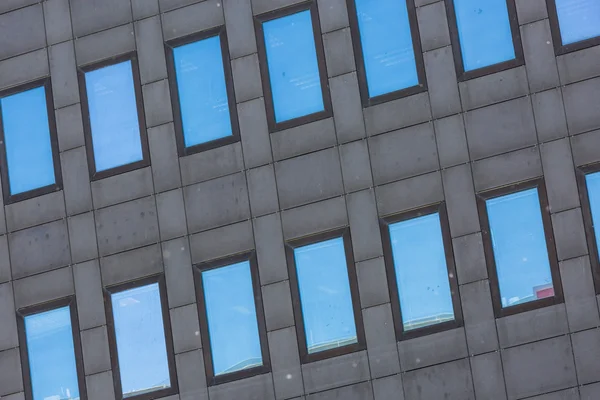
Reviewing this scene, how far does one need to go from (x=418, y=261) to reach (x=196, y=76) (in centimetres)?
Result: 640

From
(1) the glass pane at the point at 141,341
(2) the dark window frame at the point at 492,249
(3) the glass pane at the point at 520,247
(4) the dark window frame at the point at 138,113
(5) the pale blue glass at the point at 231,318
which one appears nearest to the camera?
(2) the dark window frame at the point at 492,249

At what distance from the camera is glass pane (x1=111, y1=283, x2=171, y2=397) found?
78.0ft

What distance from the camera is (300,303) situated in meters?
23.1

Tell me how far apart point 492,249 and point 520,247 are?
55 centimetres

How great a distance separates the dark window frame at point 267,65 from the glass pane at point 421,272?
2916 mm

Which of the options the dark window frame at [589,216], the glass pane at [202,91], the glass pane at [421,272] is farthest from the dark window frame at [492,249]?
the glass pane at [202,91]

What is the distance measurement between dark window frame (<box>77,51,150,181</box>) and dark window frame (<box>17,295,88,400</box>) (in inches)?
111

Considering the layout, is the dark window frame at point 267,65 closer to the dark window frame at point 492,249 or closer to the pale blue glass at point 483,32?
the pale blue glass at point 483,32

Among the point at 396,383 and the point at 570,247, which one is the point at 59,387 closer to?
the point at 396,383

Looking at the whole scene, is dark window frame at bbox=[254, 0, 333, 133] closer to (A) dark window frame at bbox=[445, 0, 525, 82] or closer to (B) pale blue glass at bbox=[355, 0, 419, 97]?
(B) pale blue glass at bbox=[355, 0, 419, 97]

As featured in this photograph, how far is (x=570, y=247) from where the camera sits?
21.8 meters

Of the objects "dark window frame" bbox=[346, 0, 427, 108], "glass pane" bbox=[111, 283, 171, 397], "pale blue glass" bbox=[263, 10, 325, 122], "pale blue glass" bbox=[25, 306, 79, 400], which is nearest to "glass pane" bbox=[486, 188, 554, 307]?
"dark window frame" bbox=[346, 0, 427, 108]

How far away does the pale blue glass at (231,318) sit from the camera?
917 inches

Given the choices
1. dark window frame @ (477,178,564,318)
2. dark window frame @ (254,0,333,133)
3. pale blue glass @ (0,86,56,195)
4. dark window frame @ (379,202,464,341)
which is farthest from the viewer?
pale blue glass @ (0,86,56,195)
